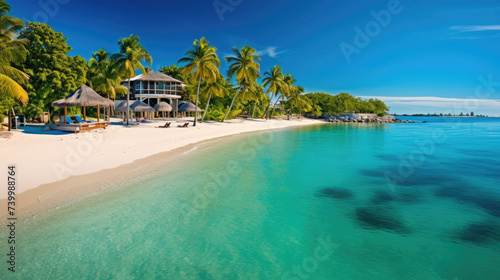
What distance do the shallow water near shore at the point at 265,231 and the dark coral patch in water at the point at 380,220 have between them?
1.3 inches

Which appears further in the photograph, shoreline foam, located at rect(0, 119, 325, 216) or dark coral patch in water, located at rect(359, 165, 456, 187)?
dark coral patch in water, located at rect(359, 165, 456, 187)

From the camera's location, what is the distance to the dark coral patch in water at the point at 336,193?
29.9 ft

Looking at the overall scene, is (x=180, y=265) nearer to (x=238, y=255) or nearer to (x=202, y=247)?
(x=202, y=247)

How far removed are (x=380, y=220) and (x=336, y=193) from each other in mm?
2498

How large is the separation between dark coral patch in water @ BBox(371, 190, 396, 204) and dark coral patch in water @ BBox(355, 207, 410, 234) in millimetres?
821

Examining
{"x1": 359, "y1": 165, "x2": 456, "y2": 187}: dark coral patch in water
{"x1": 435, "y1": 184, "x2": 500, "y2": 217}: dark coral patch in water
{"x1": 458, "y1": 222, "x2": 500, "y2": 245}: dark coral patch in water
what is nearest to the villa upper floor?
{"x1": 359, "y1": 165, "x2": 456, "y2": 187}: dark coral patch in water

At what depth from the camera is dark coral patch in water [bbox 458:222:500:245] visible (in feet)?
19.9

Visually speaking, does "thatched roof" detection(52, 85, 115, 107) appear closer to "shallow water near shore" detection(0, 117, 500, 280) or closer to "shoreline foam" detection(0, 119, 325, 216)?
"shoreline foam" detection(0, 119, 325, 216)

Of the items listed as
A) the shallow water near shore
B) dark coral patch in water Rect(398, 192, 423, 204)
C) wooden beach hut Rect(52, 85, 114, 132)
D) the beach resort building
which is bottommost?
the shallow water near shore

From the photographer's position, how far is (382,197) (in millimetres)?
9086

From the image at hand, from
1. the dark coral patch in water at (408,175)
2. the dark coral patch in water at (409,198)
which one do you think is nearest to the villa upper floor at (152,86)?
the dark coral patch in water at (408,175)

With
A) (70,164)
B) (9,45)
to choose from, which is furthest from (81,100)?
(70,164)

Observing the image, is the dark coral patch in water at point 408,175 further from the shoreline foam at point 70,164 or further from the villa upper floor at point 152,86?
the villa upper floor at point 152,86

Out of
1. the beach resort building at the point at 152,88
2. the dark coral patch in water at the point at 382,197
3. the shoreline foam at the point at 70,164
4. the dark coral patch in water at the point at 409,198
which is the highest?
the beach resort building at the point at 152,88
